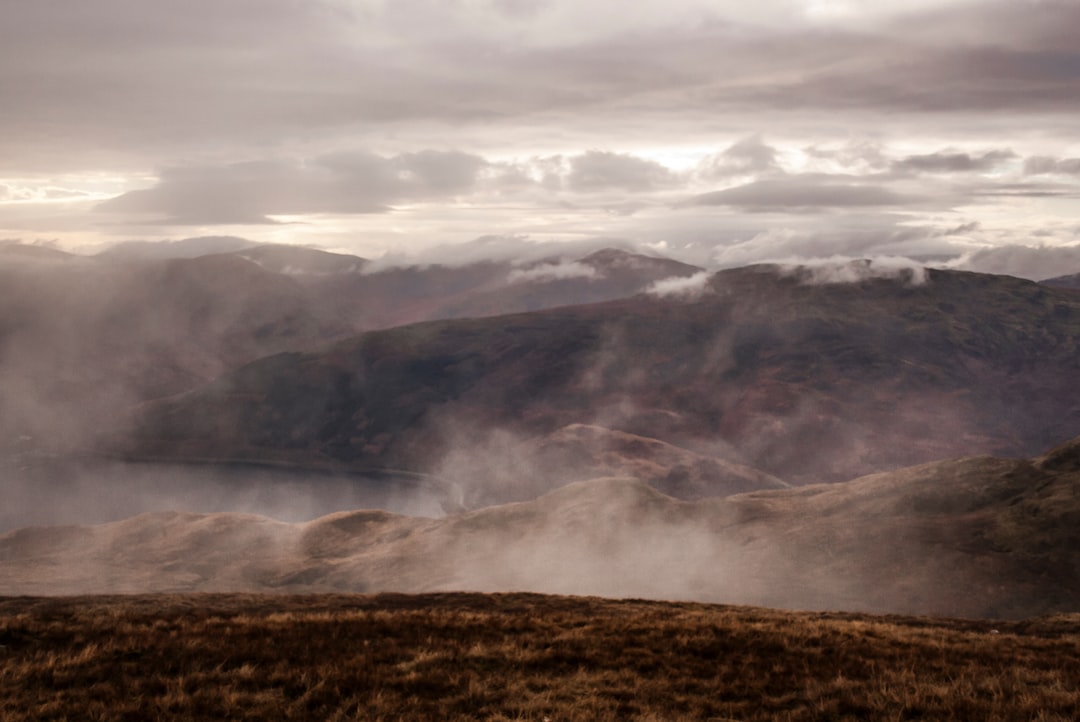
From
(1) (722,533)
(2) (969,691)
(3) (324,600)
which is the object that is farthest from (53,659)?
(1) (722,533)

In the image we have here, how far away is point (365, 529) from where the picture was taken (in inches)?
5620

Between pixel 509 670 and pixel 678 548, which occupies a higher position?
pixel 509 670

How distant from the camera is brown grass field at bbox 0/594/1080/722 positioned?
1619cm

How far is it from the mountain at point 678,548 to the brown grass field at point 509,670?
209 feet

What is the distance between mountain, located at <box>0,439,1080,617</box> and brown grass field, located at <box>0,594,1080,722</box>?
2513 inches

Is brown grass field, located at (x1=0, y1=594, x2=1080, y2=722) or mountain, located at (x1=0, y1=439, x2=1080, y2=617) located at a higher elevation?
brown grass field, located at (x1=0, y1=594, x2=1080, y2=722)

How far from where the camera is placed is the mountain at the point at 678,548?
281 ft

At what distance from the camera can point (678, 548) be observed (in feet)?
366

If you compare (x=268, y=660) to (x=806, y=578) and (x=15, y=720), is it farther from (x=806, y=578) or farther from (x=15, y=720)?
(x=806, y=578)

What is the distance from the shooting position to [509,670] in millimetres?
19453

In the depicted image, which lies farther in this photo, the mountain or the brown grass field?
the mountain

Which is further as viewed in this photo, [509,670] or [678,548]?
[678,548]

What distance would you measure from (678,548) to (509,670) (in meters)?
96.7

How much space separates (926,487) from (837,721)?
109677mm
